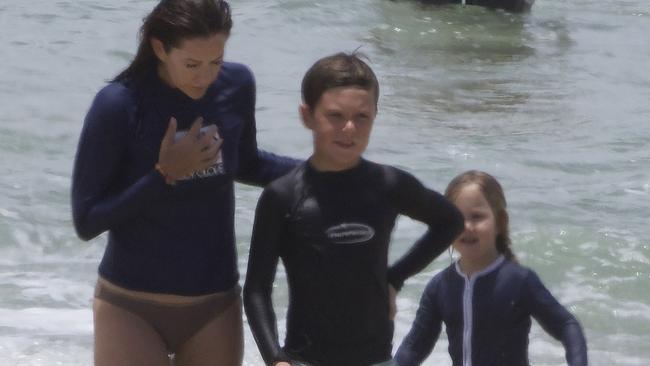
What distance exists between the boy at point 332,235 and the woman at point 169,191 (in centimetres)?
19

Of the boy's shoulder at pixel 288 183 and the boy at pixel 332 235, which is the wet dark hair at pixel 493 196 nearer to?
the boy at pixel 332 235

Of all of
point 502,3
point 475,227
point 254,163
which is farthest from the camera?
point 502,3

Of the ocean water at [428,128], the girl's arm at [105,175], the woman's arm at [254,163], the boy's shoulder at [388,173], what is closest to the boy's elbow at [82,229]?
the girl's arm at [105,175]

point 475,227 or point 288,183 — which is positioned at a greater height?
point 288,183

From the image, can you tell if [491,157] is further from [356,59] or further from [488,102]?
[356,59]

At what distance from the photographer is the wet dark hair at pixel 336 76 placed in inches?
127

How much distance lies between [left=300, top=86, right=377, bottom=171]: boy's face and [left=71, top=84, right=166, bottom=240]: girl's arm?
420mm

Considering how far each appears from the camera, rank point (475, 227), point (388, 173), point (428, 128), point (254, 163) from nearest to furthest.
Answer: point (388, 173) < point (254, 163) < point (475, 227) < point (428, 128)

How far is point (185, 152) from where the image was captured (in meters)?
3.21

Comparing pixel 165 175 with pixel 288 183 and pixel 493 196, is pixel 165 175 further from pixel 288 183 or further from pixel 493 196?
pixel 493 196

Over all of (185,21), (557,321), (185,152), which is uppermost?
(185,21)

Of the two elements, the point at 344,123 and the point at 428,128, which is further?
the point at 428,128

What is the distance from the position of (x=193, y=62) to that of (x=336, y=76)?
0.35 meters

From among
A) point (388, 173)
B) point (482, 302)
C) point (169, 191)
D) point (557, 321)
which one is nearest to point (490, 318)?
point (482, 302)
